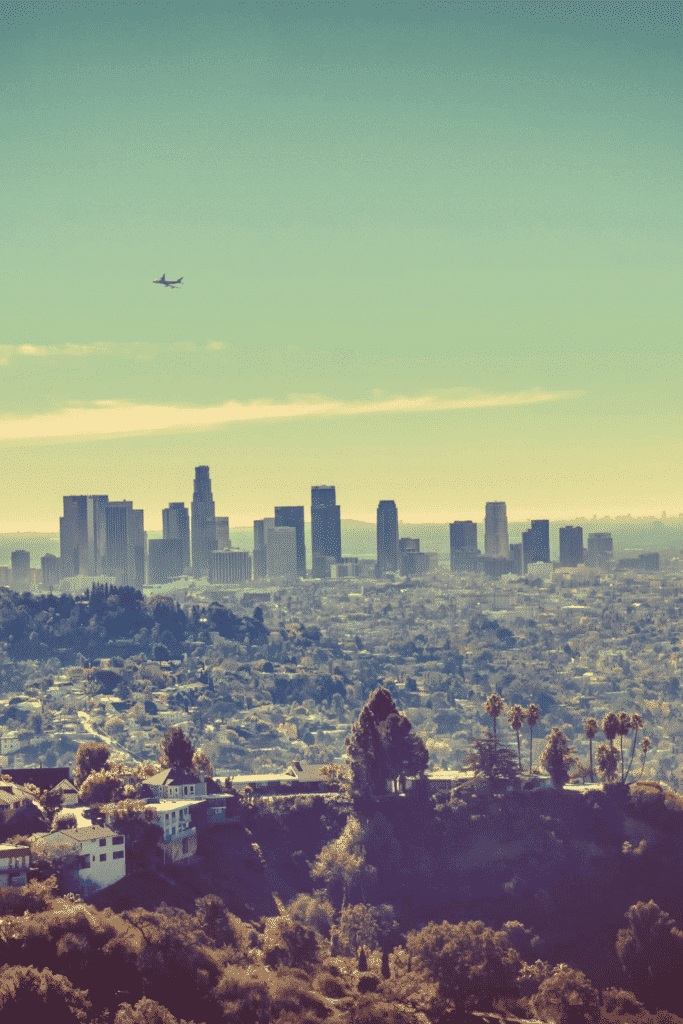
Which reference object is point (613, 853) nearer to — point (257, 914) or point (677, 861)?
point (677, 861)

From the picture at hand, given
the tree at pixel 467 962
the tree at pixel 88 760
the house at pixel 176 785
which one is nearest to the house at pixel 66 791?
the tree at pixel 88 760

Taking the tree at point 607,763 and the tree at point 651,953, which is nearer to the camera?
the tree at point 651,953

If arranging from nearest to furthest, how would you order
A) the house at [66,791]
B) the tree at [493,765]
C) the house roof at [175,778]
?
the house at [66,791]
the house roof at [175,778]
the tree at [493,765]

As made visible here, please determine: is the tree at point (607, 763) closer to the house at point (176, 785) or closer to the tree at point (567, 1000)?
the tree at point (567, 1000)

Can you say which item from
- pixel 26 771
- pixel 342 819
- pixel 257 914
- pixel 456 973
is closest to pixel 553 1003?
pixel 456 973

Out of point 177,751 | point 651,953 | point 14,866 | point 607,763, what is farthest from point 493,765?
point 14,866

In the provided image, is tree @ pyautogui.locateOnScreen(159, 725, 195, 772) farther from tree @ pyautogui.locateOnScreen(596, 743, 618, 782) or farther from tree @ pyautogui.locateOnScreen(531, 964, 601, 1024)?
tree @ pyautogui.locateOnScreen(531, 964, 601, 1024)
